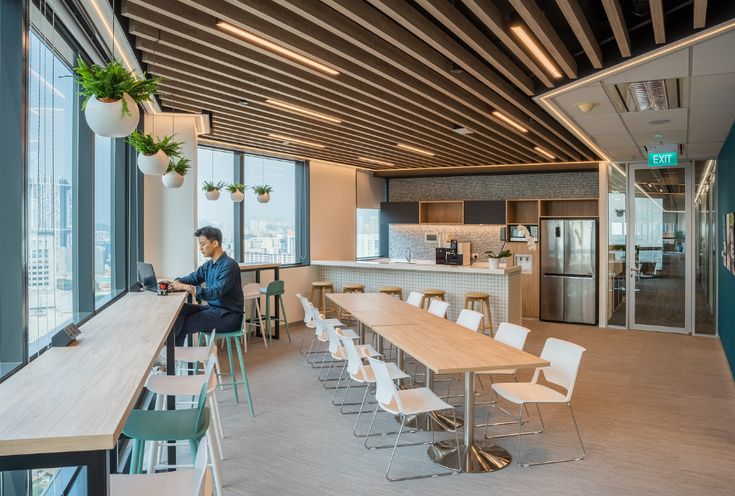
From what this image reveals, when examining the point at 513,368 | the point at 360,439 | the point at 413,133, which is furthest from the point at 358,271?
the point at 513,368

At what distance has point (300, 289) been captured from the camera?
9.60 m

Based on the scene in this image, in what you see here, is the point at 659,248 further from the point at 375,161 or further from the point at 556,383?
the point at 556,383

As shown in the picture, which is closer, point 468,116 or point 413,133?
point 468,116

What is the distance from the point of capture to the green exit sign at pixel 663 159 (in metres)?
7.46

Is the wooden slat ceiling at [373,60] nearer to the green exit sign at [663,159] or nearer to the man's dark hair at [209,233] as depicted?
the man's dark hair at [209,233]

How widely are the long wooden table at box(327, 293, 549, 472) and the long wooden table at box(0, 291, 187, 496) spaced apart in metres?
1.72

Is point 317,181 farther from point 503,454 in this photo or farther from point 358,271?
point 503,454

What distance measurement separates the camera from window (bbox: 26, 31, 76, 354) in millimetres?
2559

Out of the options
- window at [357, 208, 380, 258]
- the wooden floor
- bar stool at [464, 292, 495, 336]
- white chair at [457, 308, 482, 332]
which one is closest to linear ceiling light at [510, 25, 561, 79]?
white chair at [457, 308, 482, 332]

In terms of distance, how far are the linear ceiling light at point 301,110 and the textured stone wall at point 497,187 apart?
18.5 feet

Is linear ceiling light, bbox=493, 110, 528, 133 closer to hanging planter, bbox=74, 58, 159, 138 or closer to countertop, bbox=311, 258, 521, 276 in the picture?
countertop, bbox=311, 258, 521, 276

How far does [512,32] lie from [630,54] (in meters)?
1.02

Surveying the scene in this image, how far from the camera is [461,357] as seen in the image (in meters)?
3.53

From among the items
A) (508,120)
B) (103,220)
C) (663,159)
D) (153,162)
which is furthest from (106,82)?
(663,159)
